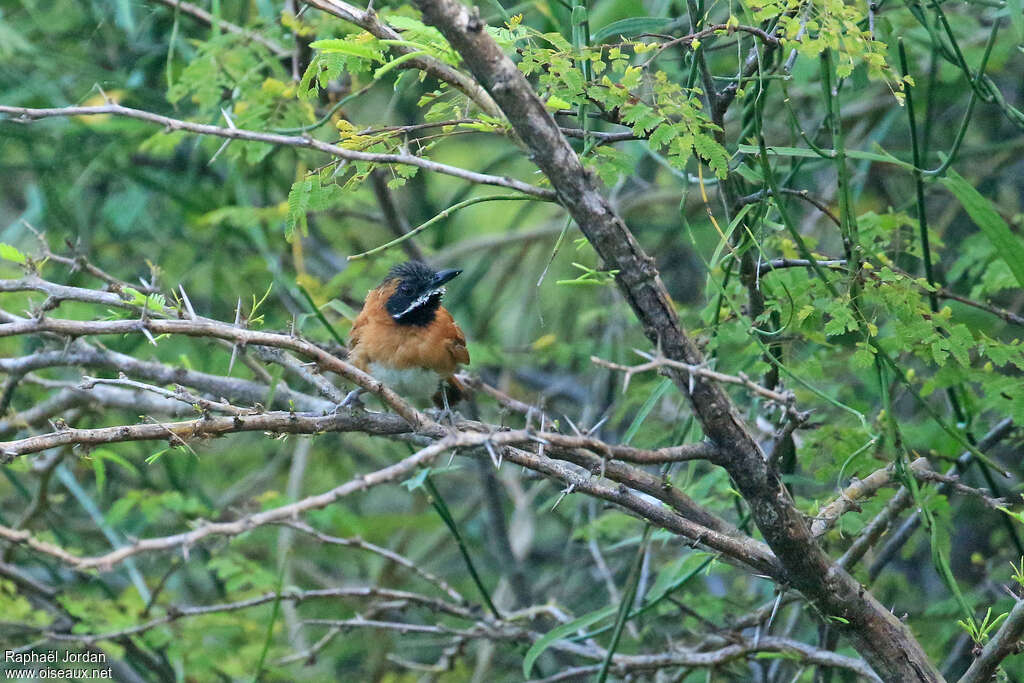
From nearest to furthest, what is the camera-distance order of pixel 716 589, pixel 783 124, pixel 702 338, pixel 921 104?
pixel 702 338, pixel 921 104, pixel 716 589, pixel 783 124

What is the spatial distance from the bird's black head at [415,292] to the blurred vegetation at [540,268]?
0.81 ft

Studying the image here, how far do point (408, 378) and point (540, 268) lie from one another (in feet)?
6.71

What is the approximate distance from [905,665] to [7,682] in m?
4.07

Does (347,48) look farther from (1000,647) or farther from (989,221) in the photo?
(1000,647)

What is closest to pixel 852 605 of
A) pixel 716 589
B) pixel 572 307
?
pixel 716 589

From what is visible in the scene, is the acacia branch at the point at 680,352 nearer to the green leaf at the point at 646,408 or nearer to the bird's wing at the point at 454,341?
the green leaf at the point at 646,408

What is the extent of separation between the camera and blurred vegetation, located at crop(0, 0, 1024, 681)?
8.02 feet

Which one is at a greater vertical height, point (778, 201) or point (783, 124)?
point (778, 201)

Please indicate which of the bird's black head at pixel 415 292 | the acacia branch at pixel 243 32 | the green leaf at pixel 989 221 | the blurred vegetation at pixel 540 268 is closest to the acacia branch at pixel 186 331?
the blurred vegetation at pixel 540 268

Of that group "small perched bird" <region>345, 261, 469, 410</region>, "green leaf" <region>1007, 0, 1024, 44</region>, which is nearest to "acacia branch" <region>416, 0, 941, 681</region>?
"green leaf" <region>1007, 0, 1024, 44</region>

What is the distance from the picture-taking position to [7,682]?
4.66m

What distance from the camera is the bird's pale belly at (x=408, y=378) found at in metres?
3.71

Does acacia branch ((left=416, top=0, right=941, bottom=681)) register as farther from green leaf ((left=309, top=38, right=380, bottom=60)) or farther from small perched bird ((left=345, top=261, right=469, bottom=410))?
small perched bird ((left=345, top=261, right=469, bottom=410))

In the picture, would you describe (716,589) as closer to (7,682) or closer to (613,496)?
(613,496)
